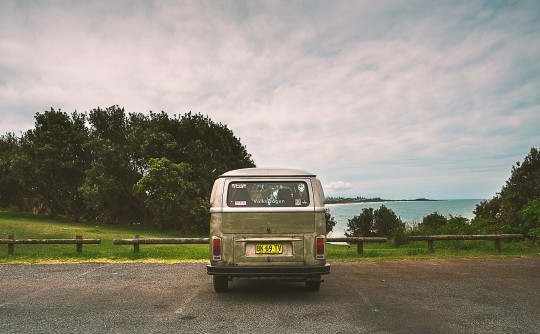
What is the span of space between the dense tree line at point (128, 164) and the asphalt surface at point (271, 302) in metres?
20.4

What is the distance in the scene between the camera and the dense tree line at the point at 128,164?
30.3 m

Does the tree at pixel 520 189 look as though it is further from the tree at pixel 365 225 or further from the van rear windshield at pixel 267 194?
the van rear windshield at pixel 267 194

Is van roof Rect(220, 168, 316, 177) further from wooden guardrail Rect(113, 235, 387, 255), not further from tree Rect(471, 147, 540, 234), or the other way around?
tree Rect(471, 147, 540, 234)

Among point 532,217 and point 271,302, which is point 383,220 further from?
point 271,302

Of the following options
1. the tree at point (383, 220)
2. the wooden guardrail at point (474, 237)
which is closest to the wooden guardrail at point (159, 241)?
the wooden guardrail at point (474, 237)

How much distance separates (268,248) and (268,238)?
0.56 feet

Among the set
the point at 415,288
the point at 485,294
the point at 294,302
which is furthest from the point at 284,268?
the point at 485,294

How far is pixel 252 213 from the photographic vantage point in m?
6.43

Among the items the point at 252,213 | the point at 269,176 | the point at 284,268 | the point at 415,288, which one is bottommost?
the point at 415,288

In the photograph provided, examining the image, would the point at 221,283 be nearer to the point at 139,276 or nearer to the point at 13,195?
the point at 139,276

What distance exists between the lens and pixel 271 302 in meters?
6.55

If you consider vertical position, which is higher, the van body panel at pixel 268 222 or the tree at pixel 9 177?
the tree at pixel 9 177

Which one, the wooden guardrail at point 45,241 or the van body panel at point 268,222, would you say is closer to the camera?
the van body panel at point 268,222

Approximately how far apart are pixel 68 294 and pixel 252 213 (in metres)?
3.89
